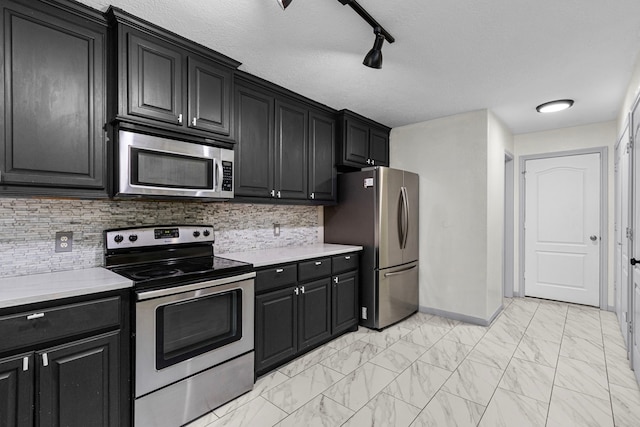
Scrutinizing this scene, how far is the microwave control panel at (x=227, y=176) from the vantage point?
2.36m

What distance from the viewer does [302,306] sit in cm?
272

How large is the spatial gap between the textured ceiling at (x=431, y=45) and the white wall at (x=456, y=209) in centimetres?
52

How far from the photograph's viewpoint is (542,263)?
178 inches

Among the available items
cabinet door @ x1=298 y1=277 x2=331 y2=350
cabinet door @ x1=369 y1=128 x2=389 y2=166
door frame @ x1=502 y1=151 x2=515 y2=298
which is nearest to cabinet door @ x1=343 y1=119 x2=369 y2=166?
cabinet door @ x1=369 y1=128 x2=389 y2=166

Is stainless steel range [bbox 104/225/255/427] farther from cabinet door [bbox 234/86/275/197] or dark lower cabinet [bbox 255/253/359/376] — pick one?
cabinet door [bbox 234/86/275/197]

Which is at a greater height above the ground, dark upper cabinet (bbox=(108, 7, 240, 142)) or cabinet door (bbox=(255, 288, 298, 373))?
dark upper cabinet (bbox=(108, 7, 240, 142))

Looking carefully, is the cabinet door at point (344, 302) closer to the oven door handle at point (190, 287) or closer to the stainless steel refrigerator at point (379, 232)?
the stainless steel refrigerator at point (379, 232)

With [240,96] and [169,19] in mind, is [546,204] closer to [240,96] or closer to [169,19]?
[240,96]

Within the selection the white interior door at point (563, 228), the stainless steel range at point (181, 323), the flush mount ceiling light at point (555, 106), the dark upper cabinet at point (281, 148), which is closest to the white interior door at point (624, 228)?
the white interior door at point (563, 228)

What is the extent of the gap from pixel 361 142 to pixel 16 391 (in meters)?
3.44

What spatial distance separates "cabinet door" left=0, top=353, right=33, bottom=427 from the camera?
1351 mm

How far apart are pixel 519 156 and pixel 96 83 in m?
5.07

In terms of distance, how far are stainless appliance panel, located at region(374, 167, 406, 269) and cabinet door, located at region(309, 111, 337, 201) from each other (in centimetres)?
52

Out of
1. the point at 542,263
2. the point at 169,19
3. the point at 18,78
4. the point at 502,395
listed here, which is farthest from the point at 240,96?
the point at 542,263
